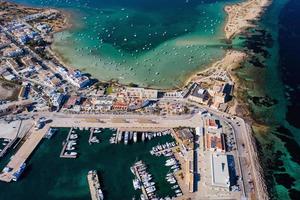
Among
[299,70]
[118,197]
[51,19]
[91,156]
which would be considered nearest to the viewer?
[118,197]

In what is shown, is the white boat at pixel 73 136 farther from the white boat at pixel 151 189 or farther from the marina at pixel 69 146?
the white boat at pixel 151 189

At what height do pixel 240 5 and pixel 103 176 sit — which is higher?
pixel 240 5

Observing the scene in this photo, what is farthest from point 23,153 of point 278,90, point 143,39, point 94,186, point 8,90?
point 278,90

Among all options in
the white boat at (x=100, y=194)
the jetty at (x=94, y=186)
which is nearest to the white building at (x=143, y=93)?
the jetty at (x=94, y=186)

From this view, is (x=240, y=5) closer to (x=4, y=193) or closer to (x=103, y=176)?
(x=103, y=176)

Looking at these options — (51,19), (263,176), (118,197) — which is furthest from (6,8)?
(263,176)

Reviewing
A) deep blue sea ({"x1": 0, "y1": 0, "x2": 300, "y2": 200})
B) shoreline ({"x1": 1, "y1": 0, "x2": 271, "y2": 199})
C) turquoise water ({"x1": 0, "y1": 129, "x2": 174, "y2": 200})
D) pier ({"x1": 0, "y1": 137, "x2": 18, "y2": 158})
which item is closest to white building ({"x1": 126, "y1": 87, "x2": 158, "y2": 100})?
deep blue sea ({"x1": 0, "y1": 0, "x2": 300, "y2": 200})
